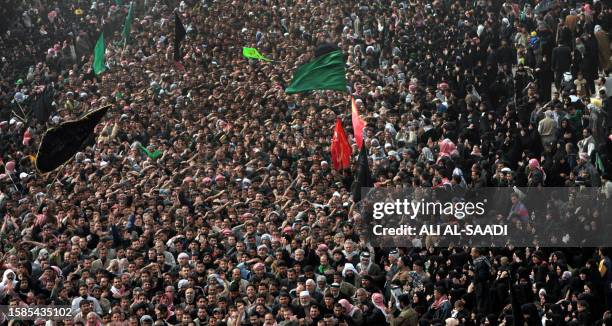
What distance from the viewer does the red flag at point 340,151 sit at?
24856mm

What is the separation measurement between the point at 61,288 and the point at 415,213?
15.8 ft

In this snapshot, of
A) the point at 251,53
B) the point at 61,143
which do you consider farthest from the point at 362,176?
the point at 251,53

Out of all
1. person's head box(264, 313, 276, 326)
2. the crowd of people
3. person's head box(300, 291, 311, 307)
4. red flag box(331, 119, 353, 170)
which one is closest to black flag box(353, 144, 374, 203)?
the crowd of people

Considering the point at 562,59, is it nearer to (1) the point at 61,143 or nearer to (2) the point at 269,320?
(1) the point at 61,143

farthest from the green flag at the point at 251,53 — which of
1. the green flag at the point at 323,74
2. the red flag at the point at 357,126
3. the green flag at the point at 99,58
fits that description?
the red flag at the point at 357,126

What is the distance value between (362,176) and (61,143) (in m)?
5.06

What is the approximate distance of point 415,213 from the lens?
2194 cm

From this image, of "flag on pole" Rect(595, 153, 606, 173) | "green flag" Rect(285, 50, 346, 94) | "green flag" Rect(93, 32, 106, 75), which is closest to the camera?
"flag on pole" Rect(595, 153, 606, 173)

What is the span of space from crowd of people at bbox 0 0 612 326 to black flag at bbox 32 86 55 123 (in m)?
0.27

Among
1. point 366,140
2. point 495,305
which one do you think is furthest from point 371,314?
point 366,140

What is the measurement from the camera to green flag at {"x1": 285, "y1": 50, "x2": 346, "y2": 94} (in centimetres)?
2708

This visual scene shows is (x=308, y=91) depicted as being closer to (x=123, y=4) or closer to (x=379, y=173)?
(x=379, y=173)

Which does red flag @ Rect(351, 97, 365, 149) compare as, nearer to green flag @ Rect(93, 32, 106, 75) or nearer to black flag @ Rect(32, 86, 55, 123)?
black flag @ Rect(32, 86, 55, 123)

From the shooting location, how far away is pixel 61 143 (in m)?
25.2
